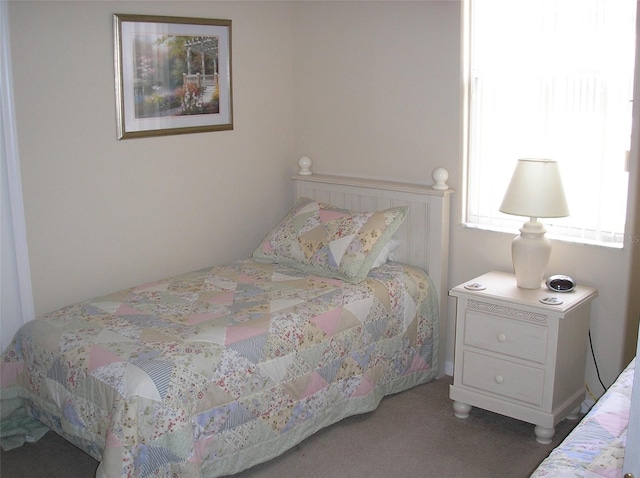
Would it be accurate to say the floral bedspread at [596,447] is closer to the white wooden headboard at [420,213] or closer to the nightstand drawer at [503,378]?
the nightstand drawer at [503,378]

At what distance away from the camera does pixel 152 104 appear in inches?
138

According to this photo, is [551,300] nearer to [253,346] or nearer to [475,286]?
[475,286]

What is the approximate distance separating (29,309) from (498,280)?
210cm

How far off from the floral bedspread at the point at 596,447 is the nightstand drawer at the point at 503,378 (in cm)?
83

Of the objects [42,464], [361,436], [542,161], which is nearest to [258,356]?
[361,436]

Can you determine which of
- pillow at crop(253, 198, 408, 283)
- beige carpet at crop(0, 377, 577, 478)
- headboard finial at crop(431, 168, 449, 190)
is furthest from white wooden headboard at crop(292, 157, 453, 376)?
beige carpet at crop(0, 377, 577, 478)

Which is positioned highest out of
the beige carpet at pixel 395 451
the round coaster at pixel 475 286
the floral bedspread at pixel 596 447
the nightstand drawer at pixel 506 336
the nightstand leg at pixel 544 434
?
the round coaster at pixel 475 286

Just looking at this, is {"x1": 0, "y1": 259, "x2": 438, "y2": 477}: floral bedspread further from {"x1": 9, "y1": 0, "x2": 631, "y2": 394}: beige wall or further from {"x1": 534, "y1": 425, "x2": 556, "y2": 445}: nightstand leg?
{"x1": 534, "y1": 425, "x2": 556, "y2": 445}: nightstand leg

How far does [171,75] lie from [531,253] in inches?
74.5

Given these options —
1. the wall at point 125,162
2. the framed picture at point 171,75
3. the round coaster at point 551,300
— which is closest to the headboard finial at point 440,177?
the round coaster at point 551,300

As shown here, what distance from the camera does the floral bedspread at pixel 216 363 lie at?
2.52 meters

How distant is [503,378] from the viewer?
10.4 feet

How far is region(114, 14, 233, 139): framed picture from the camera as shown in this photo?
3.38 m

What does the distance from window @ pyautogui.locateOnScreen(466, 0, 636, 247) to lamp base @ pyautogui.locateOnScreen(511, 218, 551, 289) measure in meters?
0.20
